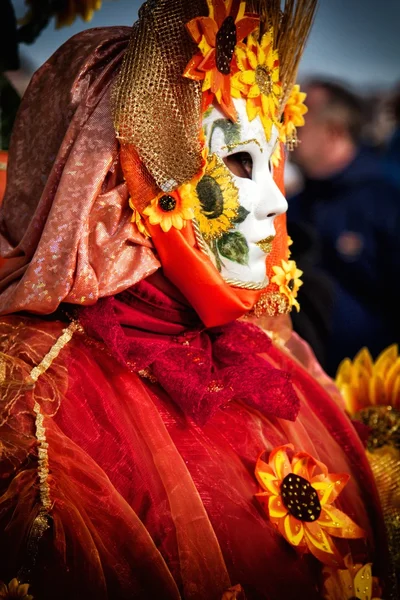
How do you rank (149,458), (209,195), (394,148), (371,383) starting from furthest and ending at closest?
(394,148) → (371,383) → (209,195) → (149,458)

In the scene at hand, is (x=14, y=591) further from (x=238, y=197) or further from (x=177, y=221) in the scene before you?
(x=238, y=197)

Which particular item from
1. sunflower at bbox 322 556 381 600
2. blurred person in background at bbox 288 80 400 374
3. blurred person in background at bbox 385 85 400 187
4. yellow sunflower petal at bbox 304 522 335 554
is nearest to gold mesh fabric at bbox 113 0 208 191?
yellow sunflower petal at bbox 304 522 335 554

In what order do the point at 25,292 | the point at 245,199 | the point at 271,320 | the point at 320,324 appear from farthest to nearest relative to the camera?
the point at 320,324
the point at 271,320
the point at 245,199
the point at 25,292

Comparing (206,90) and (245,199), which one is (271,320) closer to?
(245,199)

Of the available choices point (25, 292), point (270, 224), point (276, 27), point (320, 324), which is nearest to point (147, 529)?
point (25, 292)

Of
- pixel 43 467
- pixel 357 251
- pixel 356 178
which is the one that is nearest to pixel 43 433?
pixel 43 467

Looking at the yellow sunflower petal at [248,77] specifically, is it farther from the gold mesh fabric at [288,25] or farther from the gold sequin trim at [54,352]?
the gold sequin trim at [54,352]

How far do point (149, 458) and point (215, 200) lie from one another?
19.4 inches

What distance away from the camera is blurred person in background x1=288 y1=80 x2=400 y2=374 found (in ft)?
10.8

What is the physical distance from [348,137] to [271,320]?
1915mm

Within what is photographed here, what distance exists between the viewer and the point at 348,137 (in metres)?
3.43

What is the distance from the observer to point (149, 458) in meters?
1.26

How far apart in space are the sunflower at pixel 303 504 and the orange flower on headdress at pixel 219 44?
677 millimetres

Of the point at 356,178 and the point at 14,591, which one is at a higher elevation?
the point at 14,591
